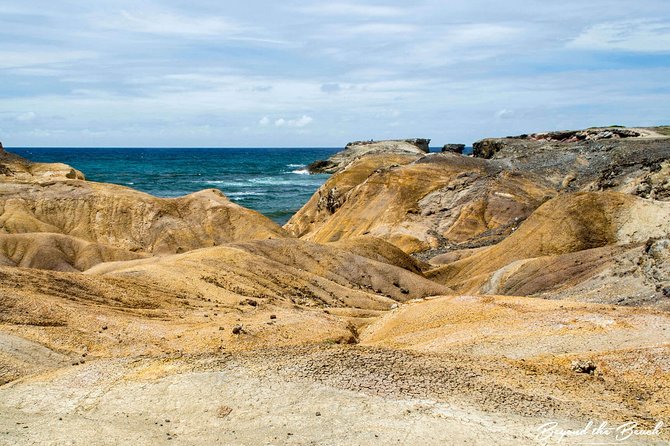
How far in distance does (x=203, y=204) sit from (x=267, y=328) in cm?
3095

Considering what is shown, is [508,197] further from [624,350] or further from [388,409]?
[388,409]

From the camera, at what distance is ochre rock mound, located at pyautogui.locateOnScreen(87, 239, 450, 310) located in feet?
80.8

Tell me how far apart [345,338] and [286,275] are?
9.19m

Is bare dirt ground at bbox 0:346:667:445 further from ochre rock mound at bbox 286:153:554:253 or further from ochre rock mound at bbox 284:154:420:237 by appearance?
ochre rock mound at bbox 284:154:420:237

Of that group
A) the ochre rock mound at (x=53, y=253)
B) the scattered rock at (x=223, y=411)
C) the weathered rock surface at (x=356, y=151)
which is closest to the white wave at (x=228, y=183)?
the weathered rock surface at (x=356, y=151)

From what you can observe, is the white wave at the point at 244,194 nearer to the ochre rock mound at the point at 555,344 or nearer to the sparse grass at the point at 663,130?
the sparse grass at the point at 663,130

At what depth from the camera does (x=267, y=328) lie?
18.3 metres

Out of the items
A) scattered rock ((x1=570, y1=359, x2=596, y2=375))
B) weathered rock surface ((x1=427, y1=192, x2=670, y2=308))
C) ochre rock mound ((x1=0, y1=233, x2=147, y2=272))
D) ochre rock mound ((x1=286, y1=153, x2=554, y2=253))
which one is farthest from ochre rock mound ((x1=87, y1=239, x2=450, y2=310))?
ochre rock mound ((x1=286, y1=153, x2=554, y2=253))

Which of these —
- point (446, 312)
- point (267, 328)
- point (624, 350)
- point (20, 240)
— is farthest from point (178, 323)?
point (20, 240)

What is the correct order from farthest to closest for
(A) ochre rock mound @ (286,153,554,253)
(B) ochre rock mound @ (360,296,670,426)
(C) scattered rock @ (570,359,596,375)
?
1. (A) ochre rock mound @ (286,153,554,253)
2. (C) scattered rock @ (570,359,596,375)
3. (B) ochre rock mound @ (360,296,670,426)

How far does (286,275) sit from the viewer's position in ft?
90.3

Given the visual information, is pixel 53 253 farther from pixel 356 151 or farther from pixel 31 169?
pixel 356 151

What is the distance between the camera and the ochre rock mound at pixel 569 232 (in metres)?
33.6

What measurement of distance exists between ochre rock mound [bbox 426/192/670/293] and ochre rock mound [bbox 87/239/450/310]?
13.7 feet
